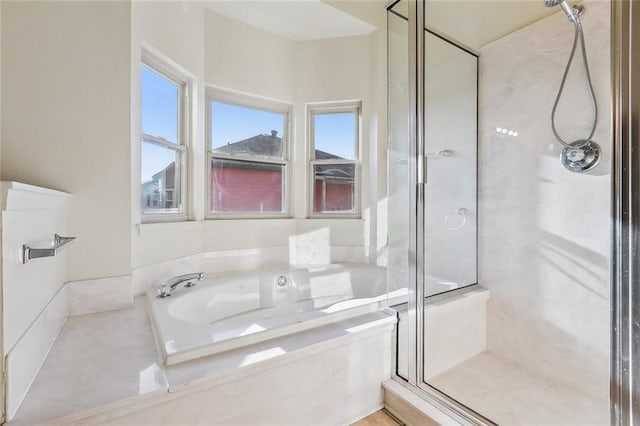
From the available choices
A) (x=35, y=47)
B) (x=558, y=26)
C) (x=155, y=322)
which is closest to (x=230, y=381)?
(x=155, y=322)

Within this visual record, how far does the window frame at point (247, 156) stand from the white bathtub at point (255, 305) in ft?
1.78

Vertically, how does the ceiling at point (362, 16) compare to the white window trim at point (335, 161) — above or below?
above

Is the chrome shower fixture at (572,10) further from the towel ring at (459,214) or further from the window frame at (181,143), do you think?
the window frame at (181,143)

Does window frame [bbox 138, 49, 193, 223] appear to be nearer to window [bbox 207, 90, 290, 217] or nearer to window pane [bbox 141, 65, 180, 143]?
window pane [bbox 141, 65, 180, 143]

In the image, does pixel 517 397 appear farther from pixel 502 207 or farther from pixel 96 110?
pixel 96 110

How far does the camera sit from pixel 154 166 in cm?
194

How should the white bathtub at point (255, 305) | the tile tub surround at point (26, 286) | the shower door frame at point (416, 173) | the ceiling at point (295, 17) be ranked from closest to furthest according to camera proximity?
the tile tub surround at point (26, 286)
the white bathtub at point (255, 305)
the shower door frame at point (416, 173)
the ceiling at point (295, 17)

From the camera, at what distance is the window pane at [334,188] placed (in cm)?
271

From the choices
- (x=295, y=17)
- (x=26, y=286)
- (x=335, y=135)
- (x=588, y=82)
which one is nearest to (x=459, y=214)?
(x=588, y=82)

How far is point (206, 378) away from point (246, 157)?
1.92 metres

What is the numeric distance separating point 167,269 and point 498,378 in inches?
84.7

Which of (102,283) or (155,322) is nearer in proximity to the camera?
(155,322)

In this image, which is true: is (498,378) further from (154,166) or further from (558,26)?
(154,166)

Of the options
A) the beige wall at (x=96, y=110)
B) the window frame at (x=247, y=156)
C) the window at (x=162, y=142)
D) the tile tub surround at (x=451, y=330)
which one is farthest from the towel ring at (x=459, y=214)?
the window at (x=162, y=142)
